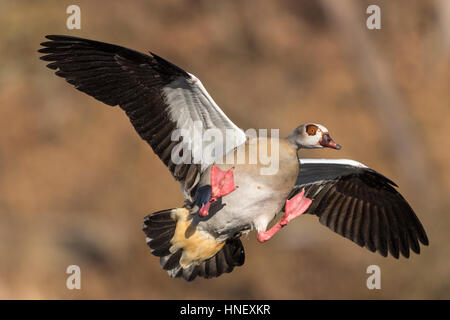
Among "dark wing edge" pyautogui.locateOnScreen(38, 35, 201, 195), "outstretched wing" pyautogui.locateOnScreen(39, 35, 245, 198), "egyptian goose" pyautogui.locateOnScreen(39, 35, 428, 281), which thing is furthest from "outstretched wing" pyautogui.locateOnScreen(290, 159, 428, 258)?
"dark wing edge" pyautogui.locateOnScreen(38, 35, 201, 195)

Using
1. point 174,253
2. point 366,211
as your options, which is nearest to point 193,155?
point 174,253

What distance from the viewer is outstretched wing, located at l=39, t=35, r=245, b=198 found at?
13.5ft

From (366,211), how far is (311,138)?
3.23ft

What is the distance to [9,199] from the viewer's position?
8734 mm

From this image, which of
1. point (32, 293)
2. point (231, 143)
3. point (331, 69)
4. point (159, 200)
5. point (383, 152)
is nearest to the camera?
point (231, 143)

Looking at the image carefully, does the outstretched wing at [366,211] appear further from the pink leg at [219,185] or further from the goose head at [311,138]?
the pink leg at [219,185]

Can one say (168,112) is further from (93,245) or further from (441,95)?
(441,95)

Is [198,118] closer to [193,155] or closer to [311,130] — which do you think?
[193,155]

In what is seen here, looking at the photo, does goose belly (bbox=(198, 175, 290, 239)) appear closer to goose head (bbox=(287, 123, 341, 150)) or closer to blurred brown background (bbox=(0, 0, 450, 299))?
goose head (bbox=(287, 123, 341, 150))

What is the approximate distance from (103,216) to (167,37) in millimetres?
2693

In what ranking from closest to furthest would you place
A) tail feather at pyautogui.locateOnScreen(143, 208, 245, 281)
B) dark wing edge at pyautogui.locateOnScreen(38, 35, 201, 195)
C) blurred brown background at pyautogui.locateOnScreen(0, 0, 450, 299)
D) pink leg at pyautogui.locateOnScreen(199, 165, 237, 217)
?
pink leg at pyautogui.locateOnScreen(199, 165, 237, 217), dark wing edge at pyautogui.locateOnScreen(38, 35, 201, 195), tail feather at pyautogui.locateOnScreen(143, 208, 245, 281), blurred brown background at pyautogui.locateOnScreen(0, 0, 450, 299)

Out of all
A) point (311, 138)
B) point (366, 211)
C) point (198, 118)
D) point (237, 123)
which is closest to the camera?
point (311, 138)

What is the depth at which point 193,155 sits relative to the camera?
4.34 m

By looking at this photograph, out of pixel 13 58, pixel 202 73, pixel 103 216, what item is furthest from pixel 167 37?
pixel 103 216
